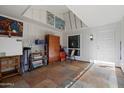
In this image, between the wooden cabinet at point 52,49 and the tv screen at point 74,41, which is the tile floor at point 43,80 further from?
the tv screen at point 74,41

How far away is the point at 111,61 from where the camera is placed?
16.5ft

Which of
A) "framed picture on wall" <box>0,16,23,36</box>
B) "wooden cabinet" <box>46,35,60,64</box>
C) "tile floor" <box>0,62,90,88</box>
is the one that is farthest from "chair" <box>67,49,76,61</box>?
"framed picture on wall" <box>0,16,23,36</box>

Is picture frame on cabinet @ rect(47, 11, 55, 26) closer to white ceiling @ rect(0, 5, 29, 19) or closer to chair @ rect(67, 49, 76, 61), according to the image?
white ceiling @ rect(0, 5, 29, 19)

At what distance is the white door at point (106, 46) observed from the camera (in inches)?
196

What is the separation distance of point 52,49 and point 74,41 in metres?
1.99

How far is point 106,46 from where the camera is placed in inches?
205

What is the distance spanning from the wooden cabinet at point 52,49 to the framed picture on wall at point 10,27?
185 centimetres

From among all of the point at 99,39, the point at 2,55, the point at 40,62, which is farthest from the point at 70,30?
the point at 2,55

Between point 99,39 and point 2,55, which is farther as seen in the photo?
point 99,39

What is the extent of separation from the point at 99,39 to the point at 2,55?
16.9ft

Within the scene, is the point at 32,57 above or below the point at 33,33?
below

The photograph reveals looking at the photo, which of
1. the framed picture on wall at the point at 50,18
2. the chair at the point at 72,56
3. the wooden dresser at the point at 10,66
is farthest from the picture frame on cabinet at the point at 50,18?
the wooden dresser at the point at 10,66

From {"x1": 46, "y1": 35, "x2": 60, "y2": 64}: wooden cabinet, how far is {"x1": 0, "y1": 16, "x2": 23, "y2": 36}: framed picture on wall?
1849 millimetres
